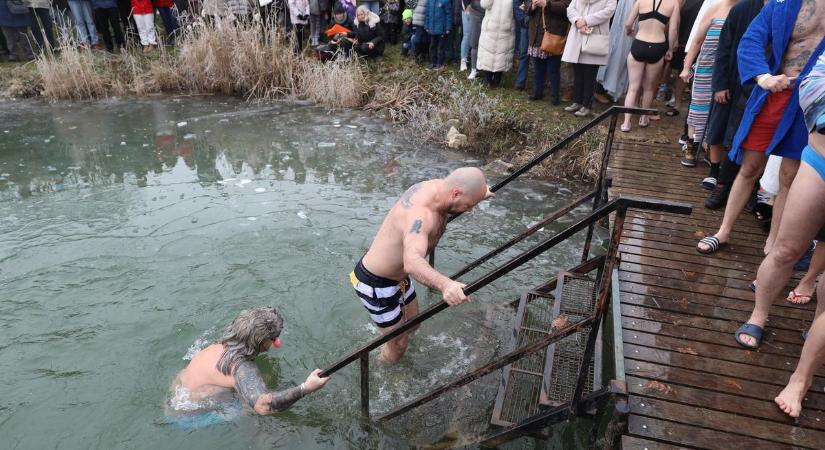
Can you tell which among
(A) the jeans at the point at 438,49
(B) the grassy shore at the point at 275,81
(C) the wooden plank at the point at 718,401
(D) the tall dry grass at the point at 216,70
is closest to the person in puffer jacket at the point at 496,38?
(B) the grassy shore at the point at 275,81

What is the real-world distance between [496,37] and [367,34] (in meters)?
3.29

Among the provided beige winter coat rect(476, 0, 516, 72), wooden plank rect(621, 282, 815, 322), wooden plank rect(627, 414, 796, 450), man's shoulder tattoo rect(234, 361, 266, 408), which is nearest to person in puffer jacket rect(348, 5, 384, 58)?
beige winter coat rect(476, 0, 516, 72)

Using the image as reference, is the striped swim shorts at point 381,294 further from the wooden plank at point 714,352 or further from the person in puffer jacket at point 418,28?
the person in puffer jacket at point 418,28

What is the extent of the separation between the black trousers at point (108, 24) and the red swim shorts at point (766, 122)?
1183cm

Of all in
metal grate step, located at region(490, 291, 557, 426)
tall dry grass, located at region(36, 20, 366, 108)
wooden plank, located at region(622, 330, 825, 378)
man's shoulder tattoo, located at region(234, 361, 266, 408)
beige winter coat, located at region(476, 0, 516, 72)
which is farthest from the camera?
tall dry grass, located at region(36, 20, 366, 108)

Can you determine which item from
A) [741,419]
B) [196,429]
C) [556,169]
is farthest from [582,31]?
[196,429]

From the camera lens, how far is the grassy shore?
8.77 metres

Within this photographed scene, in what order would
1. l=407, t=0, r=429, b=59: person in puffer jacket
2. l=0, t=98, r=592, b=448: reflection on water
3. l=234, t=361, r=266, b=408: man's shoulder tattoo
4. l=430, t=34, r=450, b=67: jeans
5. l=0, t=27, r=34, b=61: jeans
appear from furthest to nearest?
l=0, t=27, r=34, b=61: jeans < l=430, t=34, r=450, b=67: jeans < l=407, t=0, r=429, b=59: person in puffer jacket < l=0, t=98, r=592, b=448: reflection on water < l=234, t=361, r=266, b=408: man's shoulder tattoo

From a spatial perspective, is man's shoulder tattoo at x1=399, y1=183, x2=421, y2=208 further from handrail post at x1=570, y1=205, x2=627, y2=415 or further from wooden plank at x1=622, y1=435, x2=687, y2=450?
wooden plank at x1=622, y1=435, x2=687, y2=450

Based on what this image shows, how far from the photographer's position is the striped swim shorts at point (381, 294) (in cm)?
354

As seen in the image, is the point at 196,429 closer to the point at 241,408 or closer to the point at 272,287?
the point at 241,408

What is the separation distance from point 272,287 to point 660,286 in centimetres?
334

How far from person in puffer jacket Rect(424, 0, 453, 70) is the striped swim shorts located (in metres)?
7.17

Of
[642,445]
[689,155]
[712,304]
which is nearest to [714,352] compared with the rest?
[712,304]
